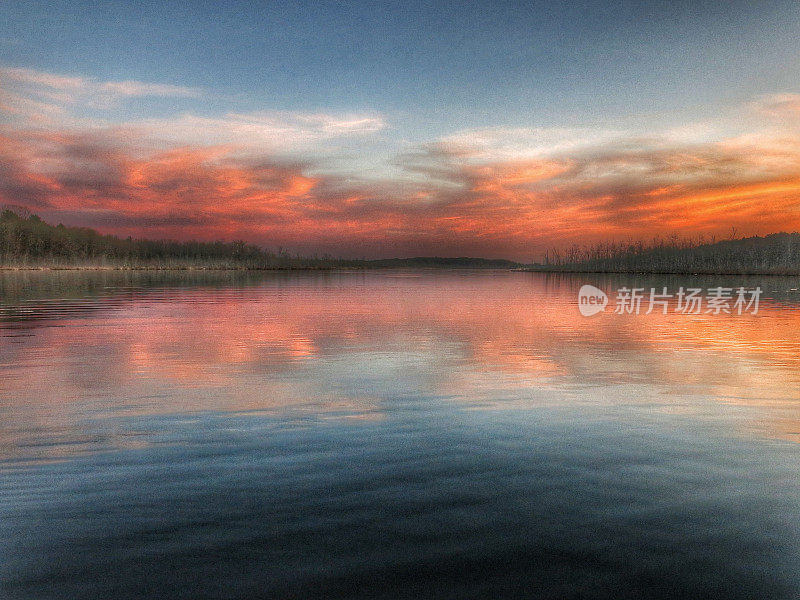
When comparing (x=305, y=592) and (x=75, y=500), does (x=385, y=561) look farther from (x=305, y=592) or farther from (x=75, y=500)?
(x=75, y=500)

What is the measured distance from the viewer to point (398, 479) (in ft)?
23.7

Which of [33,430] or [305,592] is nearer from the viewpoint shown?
[305,592]

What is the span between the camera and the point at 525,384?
1377 centimetres

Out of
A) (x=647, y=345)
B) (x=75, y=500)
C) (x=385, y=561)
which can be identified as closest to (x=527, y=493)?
(x=385, y=561)

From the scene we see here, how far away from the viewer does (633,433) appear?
9.55 metres

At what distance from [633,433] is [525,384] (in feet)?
14.2

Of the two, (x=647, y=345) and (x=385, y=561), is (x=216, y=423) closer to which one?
(x=385, y=561)

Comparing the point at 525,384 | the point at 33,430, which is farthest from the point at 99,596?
the point at 525,384

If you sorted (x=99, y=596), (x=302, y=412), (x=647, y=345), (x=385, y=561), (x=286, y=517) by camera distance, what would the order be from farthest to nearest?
(x=647, y=345) → (x=302, y=412) → (x=286, y=517) → (x=385, y=561) → (x=99, y=596)

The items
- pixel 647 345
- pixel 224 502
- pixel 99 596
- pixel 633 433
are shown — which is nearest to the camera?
pixel 99 596

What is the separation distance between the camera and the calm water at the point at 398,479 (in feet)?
16.7

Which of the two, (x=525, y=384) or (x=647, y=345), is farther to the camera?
(x=647, y=345)

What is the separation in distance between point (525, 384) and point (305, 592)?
981 centimetres

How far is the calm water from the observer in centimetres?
509
